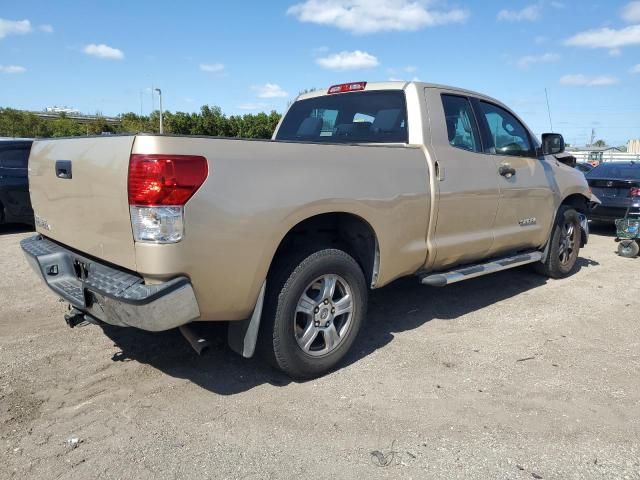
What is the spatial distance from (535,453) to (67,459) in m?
2.40

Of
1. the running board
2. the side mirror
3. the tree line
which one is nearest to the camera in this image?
the running board

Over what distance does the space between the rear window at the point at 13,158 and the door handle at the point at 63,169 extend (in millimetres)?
6580

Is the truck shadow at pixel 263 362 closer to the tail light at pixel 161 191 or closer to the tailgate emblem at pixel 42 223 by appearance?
the tailgate emblem at pixel 42 223

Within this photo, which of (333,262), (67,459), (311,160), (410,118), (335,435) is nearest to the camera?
(67,459)

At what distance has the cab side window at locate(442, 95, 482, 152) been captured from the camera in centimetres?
443

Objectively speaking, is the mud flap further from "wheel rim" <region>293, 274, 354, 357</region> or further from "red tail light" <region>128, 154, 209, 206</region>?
"red tail light" <region>128, 154, 209, 206</region>

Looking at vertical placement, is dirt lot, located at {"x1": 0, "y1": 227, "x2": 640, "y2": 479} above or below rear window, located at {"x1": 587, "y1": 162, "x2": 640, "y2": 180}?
below

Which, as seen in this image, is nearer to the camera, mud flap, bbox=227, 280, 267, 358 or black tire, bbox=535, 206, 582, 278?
mud flap, bbox=227, 280, 267, 358

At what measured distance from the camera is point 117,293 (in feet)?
8.90

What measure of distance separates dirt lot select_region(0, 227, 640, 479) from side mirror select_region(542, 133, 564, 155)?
185 cm

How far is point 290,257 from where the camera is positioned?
10.7 ft

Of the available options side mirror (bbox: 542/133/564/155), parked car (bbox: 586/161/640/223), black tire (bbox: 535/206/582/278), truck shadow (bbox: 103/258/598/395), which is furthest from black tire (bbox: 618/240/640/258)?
side mirror (bbox: 542/133/564/155)

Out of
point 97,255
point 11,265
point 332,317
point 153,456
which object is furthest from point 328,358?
point 11,265

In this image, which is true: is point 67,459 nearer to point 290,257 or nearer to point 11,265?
point 290,257
